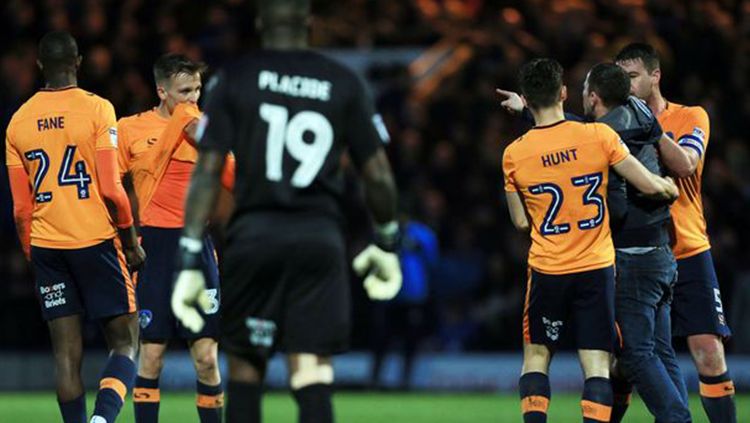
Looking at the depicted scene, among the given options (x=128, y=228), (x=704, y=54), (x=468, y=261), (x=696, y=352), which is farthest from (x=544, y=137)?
(x=704, y=54)

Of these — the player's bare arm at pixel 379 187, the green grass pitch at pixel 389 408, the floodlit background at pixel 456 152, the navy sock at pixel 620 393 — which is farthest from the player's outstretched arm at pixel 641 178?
the floodlit background at pixel 456 152

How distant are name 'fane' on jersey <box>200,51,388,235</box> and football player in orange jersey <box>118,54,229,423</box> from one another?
8.86ft

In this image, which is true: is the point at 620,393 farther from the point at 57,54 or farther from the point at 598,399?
the point at 57,54

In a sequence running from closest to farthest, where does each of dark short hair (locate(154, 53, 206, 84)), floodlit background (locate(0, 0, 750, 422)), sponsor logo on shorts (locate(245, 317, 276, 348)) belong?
sponsor logo on shorts (locate(245, 317, 276, 348)) → dark short hair (locate(154, 53, 206, 84)) → floodlit background (locate(0, 0, 750, 422))

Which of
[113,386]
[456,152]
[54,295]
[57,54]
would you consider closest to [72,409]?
[113,386]

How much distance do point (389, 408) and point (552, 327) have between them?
242 inches

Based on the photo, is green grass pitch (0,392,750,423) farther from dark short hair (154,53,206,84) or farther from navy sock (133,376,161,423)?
dark short hair (154,53,206,84)

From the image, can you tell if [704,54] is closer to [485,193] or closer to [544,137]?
[485,193]

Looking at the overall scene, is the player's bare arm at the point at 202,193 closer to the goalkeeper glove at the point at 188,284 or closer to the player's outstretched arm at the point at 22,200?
the goalkeeper glove at the point at 188,284

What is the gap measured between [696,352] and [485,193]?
27.2ft

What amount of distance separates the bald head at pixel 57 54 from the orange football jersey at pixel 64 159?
124 millimetres

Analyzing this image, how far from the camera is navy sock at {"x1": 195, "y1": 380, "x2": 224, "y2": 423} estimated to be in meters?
8.75

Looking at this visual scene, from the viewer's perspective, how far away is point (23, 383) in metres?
16.3

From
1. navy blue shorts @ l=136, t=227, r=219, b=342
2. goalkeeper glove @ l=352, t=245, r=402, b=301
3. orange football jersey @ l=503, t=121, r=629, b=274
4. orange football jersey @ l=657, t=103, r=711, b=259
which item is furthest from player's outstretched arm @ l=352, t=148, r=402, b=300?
orange football jersey @ l=657, t=103, r=711, b=259
